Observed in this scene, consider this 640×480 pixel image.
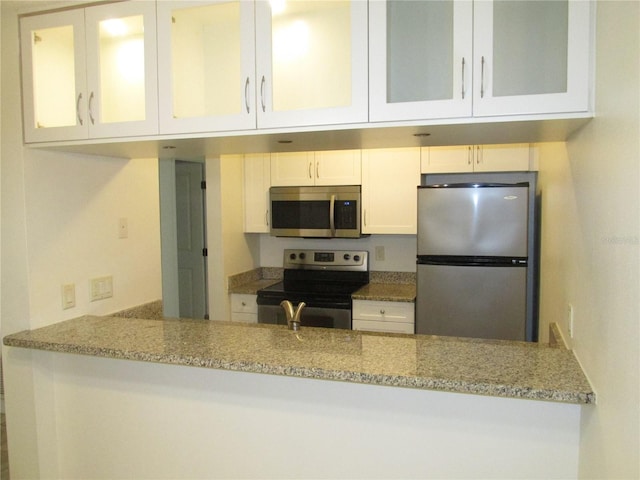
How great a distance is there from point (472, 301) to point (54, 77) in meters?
2.51

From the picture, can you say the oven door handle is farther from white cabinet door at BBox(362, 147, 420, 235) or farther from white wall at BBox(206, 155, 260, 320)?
white wall at BBox(206, 155, 260, 320)

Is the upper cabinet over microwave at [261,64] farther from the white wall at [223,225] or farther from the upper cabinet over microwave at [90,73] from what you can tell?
the white wall at [223,225]

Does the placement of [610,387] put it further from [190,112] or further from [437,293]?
[437,293]

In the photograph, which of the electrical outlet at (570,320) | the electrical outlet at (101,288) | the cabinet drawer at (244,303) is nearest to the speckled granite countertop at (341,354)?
the electrical outlet at (570,320)

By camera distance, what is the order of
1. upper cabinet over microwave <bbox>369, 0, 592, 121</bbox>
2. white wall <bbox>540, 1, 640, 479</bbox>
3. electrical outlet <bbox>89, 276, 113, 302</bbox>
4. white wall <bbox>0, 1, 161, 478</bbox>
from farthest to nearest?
1. electrical outlet <bbox>89, 276, 113, 302</bbox>
2. white wall <bbox>0, 1, 161, 478</bbox>
3. upper cabinet over microwave <bbox>369, 0, 592, 121</bbox>
4. white wall <bbox>540, 1, 640, 479</bbox>

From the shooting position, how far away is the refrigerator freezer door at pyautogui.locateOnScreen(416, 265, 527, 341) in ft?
9.31

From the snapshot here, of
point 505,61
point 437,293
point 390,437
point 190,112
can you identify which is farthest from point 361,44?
point 437,293

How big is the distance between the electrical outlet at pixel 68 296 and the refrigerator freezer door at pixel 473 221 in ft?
6.59

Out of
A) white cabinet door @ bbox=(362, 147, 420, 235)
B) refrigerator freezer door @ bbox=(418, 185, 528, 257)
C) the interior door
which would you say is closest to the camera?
refrigerator freezer door @ bbox=(418, 185, 528, 257)

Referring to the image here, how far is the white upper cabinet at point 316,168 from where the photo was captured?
3.57 m

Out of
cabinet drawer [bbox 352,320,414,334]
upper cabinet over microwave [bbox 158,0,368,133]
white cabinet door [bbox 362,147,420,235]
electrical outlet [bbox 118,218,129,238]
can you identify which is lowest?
cabinet drawer [bbox 352,320,414,334]

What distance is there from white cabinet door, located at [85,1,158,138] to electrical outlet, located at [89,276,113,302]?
827 millimetres

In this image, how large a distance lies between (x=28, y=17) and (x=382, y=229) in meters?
2.51

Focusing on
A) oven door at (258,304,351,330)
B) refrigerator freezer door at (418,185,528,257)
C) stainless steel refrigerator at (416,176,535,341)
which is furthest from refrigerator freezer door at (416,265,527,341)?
oven door at (258,304,351,330)
